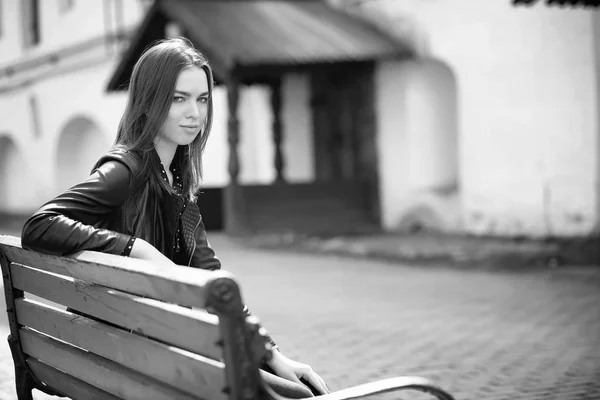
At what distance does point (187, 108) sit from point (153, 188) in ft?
0.88

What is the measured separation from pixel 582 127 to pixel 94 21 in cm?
1177

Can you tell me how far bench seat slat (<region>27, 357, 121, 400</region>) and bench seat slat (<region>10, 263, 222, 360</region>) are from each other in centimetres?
25

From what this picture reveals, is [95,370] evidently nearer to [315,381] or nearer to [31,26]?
[315,381]

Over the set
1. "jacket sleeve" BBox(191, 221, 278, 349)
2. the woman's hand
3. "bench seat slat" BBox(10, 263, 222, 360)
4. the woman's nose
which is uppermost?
the woman's nose

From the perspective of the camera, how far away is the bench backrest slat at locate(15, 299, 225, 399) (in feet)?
7.29

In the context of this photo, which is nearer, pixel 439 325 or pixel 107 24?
pixel 439 325

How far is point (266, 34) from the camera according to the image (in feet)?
47.4

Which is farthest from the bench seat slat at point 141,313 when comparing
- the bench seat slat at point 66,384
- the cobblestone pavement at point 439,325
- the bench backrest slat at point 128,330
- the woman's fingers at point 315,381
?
the cobblestone pavement at point 439,325

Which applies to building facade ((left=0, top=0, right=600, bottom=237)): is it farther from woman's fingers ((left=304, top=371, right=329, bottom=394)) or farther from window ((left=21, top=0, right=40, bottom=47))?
woman's fingers ((left=304, top=371, right=329, bottom=394))

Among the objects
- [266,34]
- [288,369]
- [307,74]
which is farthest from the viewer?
[307,74]

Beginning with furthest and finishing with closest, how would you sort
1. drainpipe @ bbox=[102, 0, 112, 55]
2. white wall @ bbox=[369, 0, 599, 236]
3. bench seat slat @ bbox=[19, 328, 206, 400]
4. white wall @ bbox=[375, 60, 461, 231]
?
drainpipe @ bbox=[102, 0, 112, 55], white wall @ bbox=[375, 60, 461, 231], white wall @ bbox=[369, 0, 599, 236], bench seat slat @ bbox=[19, 328, 206, 400]

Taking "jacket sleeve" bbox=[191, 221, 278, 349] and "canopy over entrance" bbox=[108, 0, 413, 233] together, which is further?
"canopy over entrance" bbox=[108, 0, 413, 233]

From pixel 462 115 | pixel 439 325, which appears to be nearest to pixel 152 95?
pixel 439 325

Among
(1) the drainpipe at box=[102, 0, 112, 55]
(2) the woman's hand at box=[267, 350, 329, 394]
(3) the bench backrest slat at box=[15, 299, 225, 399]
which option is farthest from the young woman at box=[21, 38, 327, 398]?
(1) the drainpipe at box=[102, 0, 112, 55]
